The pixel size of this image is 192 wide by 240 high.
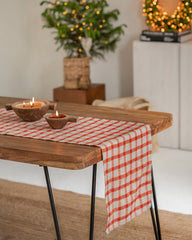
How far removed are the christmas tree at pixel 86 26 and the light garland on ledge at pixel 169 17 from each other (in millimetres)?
510

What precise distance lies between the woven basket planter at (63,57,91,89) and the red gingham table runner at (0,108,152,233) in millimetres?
2335

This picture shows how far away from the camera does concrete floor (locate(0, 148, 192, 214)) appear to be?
3030 millimetres

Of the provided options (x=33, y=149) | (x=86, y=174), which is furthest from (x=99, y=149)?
(x=86, y=174)

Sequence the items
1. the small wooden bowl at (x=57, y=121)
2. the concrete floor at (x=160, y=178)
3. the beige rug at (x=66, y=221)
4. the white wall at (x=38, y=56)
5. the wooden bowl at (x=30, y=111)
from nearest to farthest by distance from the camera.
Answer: the small wooden bowl at (x=57, y=121) → the wooden bowl at (x=30, y=111) → the beige rug at (x=66, y=221) → the concrete floor at (x=160, y=178) → the white wall at (x=38, y=56)

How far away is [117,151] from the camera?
6.25 ft

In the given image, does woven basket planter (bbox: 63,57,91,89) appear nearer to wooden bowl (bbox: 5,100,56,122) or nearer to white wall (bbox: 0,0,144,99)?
white wall (bbox: 0,0,144,99)

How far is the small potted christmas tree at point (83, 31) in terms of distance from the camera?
447cm

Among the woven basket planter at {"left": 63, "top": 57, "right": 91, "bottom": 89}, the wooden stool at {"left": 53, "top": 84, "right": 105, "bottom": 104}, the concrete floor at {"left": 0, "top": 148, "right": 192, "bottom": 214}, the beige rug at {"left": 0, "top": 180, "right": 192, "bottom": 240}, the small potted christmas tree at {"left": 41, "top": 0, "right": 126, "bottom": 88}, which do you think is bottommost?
the concrete floor at {"left": 0, "top": 148, "right": 192, "bottom": 214}

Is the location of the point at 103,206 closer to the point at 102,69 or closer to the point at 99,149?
the point at 99,149

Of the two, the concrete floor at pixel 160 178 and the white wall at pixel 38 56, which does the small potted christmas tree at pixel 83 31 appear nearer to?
the white wall at pixel 38 56

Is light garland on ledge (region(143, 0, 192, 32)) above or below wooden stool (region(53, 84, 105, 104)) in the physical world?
above

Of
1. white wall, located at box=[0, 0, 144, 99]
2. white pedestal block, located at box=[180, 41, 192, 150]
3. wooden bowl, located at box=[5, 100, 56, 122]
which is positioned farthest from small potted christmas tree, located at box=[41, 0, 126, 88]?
wooden bowl, located at box=[5, 100, 56, 122]

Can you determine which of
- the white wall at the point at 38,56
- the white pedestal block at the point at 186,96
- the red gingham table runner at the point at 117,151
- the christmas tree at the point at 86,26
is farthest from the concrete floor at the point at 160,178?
the christmas tree at the point at 86,26

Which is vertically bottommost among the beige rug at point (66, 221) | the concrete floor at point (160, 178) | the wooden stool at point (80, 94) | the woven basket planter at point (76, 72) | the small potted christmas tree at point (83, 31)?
the concrete floor at point (160, 178)
